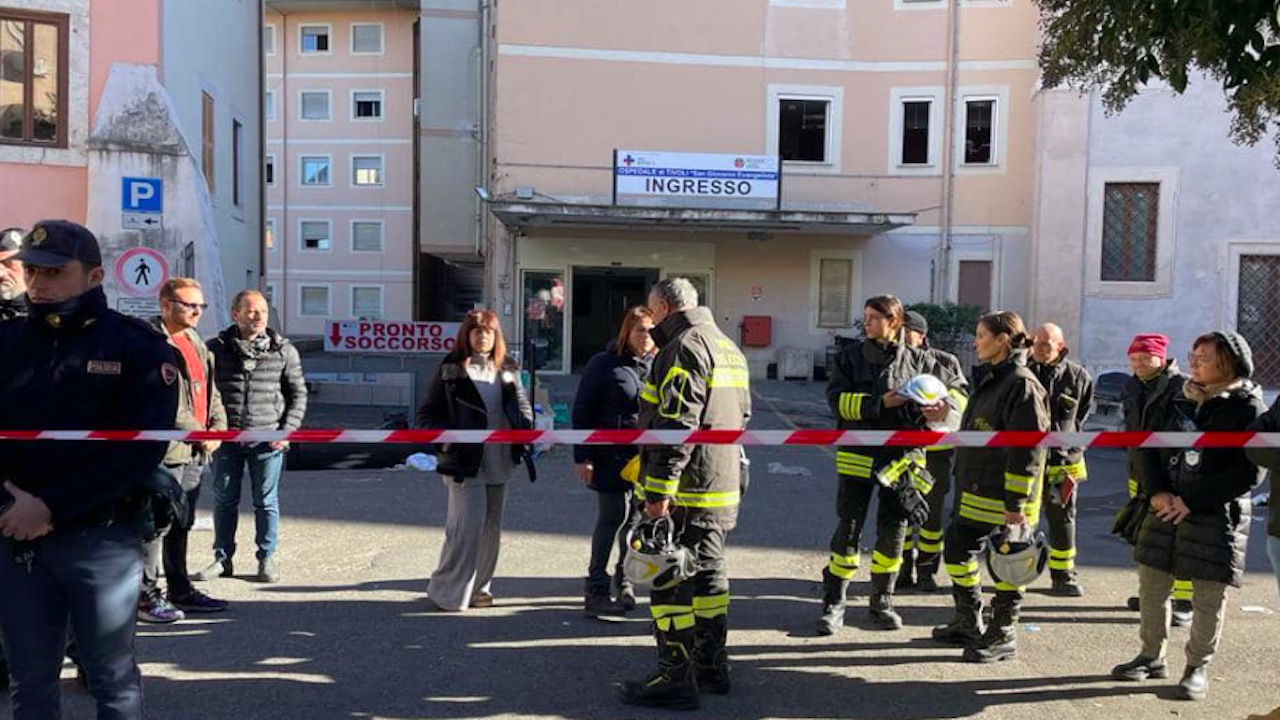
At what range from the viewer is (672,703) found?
4250 millimetres

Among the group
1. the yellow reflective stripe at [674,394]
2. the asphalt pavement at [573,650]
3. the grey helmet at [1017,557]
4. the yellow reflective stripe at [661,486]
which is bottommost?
the asphalt pavement at [573,650]

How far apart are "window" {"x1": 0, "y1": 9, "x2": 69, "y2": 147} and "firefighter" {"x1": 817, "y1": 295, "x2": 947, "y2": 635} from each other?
1265 cm

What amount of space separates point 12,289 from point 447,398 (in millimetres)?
2336

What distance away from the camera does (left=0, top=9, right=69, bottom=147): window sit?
1297cm

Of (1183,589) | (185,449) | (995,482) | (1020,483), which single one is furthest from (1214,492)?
(185,449)

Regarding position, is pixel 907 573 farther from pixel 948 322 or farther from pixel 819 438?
pixel 948 322

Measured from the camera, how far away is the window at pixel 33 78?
42.5ft

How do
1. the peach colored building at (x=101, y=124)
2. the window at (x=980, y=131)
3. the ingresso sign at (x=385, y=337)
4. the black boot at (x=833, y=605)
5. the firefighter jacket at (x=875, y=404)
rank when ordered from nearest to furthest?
the firefighter jacket at (x=875, y=404) < the black boot at (x=833, y=605) < the ingresso sign at (x=385, y=337) < the peach colored building at (x=101, y=124) < the window at (x=980, y=131)

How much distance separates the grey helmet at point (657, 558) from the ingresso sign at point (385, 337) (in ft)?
28.6

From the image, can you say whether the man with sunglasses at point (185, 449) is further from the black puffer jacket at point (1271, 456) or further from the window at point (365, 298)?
the window at point (365, 298)

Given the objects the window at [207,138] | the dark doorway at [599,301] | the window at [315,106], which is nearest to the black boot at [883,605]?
the window at [207,138]

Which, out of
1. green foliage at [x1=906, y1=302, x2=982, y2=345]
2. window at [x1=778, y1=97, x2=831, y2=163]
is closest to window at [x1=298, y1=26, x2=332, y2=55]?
window at [x1=778, y1=97, x2=831, y2=163]

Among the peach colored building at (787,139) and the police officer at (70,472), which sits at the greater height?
the peach colored building at (787,139)

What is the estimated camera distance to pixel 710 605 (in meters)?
4.44
